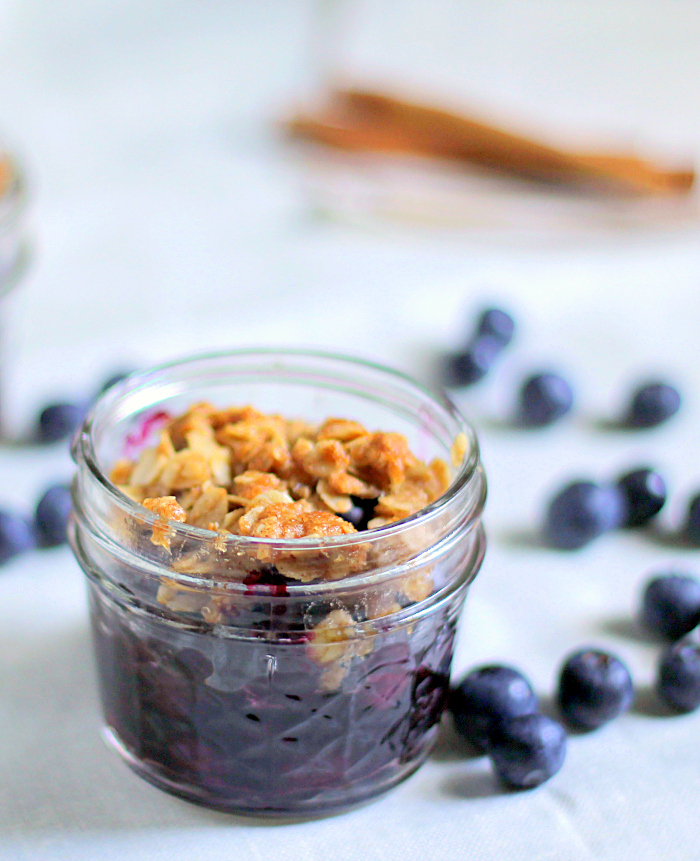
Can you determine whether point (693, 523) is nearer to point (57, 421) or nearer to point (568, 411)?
point (568, 411)

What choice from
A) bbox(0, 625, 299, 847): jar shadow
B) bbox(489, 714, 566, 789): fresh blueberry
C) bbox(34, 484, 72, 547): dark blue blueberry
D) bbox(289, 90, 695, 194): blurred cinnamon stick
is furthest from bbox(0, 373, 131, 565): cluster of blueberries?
bbox(289, 90, 695, 194): blurred cinnamon stick

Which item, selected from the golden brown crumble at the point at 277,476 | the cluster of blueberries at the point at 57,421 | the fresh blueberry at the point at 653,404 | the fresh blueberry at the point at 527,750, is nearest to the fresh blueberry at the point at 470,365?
the fresh blueberry at the point at 653,404

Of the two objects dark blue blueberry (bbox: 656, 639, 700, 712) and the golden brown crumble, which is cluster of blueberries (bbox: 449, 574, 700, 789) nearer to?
dark blue blueberry (bbox: 656, 639, 700, 712)

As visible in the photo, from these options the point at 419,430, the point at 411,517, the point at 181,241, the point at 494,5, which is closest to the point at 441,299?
the point at 181,241

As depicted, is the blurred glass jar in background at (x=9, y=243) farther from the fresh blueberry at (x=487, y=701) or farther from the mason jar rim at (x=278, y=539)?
the fresh blueberry at (x=487, y=701)

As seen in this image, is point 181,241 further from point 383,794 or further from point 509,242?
point 383,794

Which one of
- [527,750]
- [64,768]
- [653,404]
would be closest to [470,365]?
[653,404]

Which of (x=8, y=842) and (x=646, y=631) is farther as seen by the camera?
(x=646, y=631)
